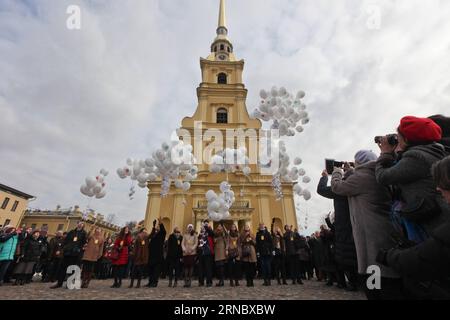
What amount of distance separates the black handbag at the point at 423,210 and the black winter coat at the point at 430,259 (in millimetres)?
318

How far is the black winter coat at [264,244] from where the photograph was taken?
857 cm

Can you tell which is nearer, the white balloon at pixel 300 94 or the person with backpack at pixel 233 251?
the person with backpack at pixel 233 251

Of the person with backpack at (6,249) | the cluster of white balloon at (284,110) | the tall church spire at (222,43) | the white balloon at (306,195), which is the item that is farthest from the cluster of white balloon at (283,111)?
the tall church spire at (222,43)

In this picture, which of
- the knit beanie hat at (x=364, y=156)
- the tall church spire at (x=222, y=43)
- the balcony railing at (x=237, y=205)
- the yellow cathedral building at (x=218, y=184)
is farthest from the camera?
the tall church spire at (x=222, y=43)

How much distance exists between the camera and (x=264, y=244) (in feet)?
28.5

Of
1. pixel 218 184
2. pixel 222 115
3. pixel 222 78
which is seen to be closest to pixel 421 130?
pixel 218 184

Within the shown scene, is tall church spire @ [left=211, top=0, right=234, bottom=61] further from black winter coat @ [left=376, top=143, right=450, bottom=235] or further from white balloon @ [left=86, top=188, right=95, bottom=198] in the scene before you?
black winter coat @ [left=376, top=143, right=450, bottom=235]

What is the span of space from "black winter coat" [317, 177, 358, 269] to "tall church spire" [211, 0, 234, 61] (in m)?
34.0

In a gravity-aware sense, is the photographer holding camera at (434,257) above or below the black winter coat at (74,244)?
below

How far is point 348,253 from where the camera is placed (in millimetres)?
3477

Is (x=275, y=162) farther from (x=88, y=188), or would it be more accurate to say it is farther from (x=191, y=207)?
(x=191, y=207)


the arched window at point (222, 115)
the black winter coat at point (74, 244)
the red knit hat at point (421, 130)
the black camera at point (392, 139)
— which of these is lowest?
the black winter coat at point (74, 244)

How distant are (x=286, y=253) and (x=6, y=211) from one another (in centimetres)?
4724

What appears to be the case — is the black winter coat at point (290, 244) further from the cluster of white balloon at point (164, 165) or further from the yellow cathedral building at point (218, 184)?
the yellow cathedral building at point (218, 184)
